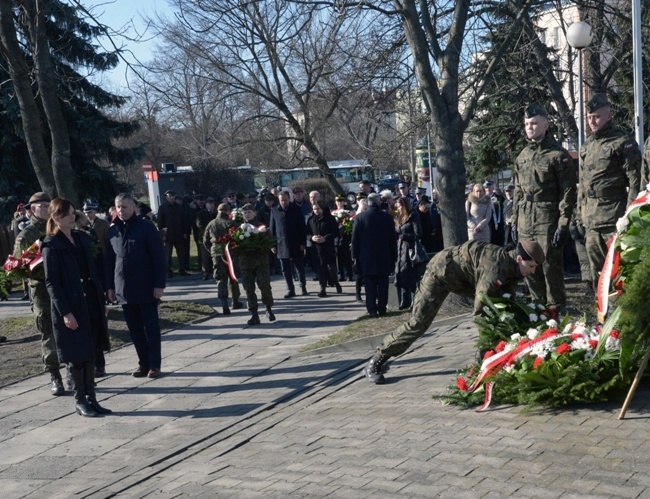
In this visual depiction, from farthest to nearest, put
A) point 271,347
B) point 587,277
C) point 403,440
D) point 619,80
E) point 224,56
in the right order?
point 619,80
point 224,56
point 587,277
point 271,347
point 403,440

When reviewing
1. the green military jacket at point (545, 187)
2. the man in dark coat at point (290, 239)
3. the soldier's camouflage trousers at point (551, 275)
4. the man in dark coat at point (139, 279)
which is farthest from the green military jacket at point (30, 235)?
the man in dark coat at point (290, 239)

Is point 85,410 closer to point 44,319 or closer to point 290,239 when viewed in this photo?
point 44,319

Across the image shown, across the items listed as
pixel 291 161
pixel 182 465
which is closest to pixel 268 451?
pixel 182 465

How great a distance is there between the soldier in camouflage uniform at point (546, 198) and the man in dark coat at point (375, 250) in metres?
3.90

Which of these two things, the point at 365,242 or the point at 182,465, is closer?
the point at 182,465

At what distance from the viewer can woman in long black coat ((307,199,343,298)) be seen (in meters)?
16.5

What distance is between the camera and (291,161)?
82.9 ft

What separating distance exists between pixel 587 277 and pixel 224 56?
12446 mm

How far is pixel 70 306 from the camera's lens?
28.7ft

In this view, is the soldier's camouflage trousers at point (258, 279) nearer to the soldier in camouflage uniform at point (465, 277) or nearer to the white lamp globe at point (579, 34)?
the soldier in camouflage uniform at point (465, 277)

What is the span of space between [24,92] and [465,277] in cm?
882

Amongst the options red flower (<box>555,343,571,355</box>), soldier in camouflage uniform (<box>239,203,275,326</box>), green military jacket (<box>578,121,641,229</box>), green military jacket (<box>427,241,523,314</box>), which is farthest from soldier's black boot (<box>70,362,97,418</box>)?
green military jacket (<box>578,121,641,229</box>)

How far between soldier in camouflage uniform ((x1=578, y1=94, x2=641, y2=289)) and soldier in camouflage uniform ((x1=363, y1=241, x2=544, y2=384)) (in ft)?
5.99

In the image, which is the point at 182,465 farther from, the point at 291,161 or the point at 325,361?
the point at 291,161
